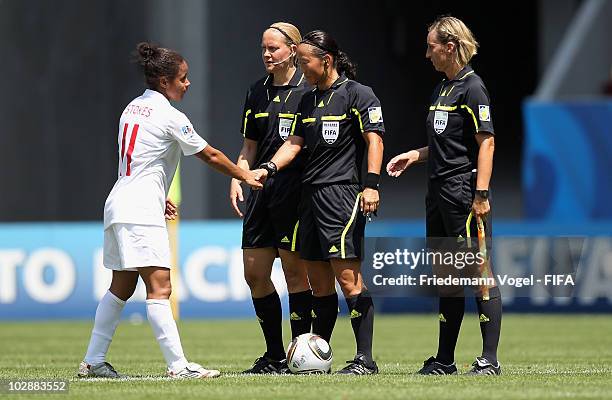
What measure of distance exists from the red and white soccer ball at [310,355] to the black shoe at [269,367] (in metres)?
0.29

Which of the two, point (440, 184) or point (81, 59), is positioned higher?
point (81, 59)

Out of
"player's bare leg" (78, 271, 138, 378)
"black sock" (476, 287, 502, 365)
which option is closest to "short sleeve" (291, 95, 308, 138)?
"player's bare leg" (78, 271, 138, 378)

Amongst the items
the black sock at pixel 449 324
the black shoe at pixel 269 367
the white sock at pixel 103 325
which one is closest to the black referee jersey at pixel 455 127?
the black sock at pixel 449 324

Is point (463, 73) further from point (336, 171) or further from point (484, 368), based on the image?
point (484, 368)

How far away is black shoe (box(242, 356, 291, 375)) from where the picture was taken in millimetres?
9125

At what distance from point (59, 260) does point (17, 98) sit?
540 cm

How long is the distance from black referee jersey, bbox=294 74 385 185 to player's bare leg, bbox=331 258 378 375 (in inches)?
22.8

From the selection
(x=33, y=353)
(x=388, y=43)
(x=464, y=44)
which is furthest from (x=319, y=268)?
(x=388, y=43)

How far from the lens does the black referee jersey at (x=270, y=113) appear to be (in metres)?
9.10

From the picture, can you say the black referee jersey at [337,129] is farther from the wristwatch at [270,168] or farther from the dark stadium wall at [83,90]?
the dark stadium wall at [83,90]

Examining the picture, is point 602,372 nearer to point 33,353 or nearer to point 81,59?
point 33,353

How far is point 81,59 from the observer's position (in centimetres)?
2289

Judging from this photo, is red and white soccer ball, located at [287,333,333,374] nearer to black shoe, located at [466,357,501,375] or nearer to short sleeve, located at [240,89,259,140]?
black shoe, located at [466,357,501,375]

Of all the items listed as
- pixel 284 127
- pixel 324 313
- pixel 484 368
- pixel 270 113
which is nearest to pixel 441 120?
pixel 284 127
